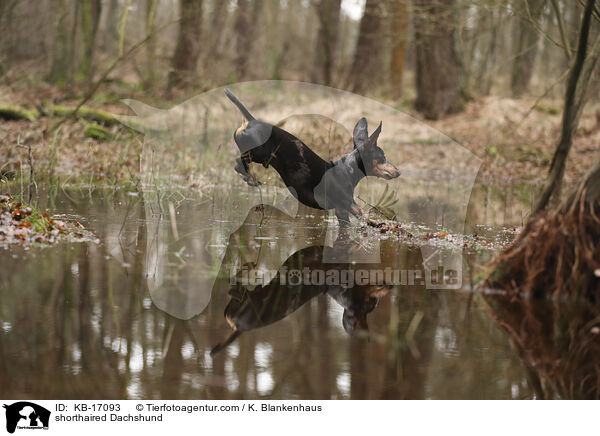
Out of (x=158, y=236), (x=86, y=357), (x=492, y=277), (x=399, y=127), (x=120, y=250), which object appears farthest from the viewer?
(x=399, y=127)

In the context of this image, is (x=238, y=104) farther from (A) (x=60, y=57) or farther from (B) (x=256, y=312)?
(A) (x=60, y=57)

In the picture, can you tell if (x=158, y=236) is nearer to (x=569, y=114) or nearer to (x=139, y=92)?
(x=569, y=114)

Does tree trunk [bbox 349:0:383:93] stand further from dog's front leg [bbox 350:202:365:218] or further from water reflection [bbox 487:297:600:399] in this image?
water reflection [bbox 487:297:600:399]

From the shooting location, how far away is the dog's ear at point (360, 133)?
250 inches

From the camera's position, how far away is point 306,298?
486 cm

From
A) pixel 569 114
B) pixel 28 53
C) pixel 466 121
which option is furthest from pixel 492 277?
pixel 28 53

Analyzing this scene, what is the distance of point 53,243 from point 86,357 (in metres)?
2.87

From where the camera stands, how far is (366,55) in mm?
22281

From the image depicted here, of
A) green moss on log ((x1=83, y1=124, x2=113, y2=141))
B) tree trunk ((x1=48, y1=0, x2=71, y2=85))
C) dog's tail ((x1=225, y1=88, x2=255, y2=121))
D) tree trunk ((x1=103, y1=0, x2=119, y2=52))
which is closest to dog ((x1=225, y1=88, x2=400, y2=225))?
dog's tail ((x1=225, y1=88, x2=255, y2=121))

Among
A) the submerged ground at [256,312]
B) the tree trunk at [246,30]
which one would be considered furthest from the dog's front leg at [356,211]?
the tree trunk at [246,30]

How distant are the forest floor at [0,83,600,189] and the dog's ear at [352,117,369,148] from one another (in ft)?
10.2

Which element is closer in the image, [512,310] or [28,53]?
[512,310]

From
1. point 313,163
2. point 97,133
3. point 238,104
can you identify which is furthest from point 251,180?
point 97,133

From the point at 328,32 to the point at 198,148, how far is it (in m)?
12.1
